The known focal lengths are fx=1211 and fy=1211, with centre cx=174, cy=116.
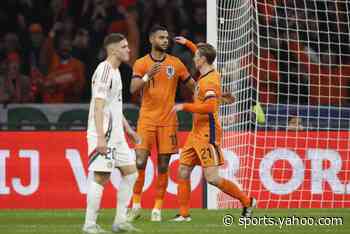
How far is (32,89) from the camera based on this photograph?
21.0m

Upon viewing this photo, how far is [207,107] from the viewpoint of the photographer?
13609 mm

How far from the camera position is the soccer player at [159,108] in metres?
14.9

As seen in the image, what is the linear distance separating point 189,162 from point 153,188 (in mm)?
3810

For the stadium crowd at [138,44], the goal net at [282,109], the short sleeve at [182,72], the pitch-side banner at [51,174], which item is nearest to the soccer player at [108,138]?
the short sleeve at [182,72]

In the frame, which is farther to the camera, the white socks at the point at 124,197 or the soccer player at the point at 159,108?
the soccer player at the point at 159,108

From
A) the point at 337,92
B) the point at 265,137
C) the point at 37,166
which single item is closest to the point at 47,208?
the point at 37,166

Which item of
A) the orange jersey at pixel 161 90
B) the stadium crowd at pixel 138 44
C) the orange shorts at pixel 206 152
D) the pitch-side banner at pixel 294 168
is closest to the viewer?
the orange shorts at pixel 206 152

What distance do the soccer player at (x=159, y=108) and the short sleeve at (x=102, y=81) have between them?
2662 millimetres

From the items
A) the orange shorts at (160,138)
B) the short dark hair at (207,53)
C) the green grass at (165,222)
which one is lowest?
the green grass at (165,222)

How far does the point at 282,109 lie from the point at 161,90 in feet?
13.2

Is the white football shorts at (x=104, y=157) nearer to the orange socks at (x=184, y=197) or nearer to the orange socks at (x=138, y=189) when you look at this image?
the orange socks at (x=184, y=197)

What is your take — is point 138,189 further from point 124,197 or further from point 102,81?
point 102,81

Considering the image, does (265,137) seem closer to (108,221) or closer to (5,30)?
(108,221)

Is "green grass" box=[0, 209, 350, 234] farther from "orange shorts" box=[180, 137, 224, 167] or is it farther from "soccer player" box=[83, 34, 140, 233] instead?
"orange shorts" box=[180, 137, 224, 167]
